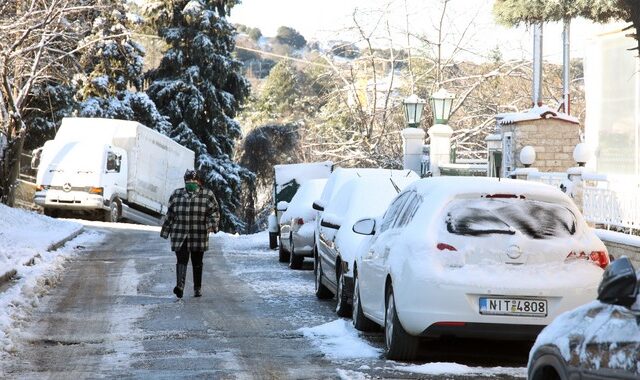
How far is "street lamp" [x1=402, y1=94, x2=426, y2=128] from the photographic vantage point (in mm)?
28516

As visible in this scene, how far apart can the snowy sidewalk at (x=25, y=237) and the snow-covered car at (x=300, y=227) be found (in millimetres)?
4336

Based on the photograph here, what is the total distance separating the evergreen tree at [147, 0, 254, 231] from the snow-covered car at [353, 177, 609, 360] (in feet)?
146

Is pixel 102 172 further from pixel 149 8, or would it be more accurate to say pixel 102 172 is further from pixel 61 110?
pixel 149 8

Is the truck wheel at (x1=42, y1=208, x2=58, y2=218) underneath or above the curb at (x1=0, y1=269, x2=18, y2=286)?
above

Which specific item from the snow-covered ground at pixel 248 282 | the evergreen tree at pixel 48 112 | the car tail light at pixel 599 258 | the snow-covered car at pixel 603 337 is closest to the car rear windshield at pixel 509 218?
the car tail light at pixel 599 258

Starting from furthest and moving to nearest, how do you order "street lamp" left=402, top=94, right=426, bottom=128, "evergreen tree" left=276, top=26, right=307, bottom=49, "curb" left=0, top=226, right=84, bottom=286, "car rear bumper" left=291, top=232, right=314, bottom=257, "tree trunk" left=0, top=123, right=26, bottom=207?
"evergreen tree" left=276, top=26, right=307, bottom=49 < "tree trunk" left=0, top=123, right=26, bottom=207 < "street lamp" left=402, top=94, right=426, bottom=128 < "car rear bumper" left=291, top=232, right=314, bottom=257 < "curb" left=0, top=226, right=84, bottom=286

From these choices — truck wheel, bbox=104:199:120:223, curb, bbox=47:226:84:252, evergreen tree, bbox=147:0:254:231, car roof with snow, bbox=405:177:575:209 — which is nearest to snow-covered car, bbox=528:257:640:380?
car roof with snow, bbox=405:177:575:209

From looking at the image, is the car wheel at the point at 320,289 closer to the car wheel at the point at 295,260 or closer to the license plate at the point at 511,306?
the car wheel at the point at 295,260

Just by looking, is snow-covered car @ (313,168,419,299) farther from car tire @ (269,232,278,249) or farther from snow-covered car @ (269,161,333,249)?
snow-covered car @ (269,161,333,249)

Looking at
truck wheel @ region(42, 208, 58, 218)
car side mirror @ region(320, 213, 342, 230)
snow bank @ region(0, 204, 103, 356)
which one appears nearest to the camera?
snow bank @ region(0, 204, 103, 356)

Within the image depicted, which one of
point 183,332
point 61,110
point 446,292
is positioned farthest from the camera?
point 61,110

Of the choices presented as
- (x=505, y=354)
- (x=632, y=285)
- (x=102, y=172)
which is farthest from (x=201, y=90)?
(x=632, y=285)

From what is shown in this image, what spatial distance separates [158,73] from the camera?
56344 millimetres

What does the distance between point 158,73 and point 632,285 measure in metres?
52.7
